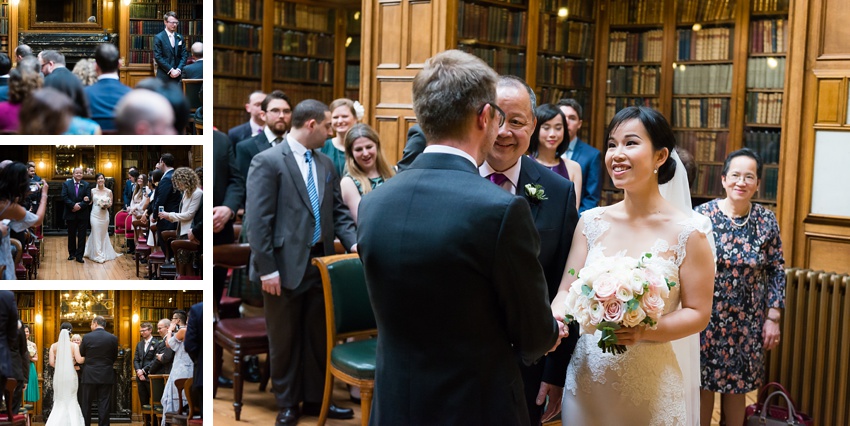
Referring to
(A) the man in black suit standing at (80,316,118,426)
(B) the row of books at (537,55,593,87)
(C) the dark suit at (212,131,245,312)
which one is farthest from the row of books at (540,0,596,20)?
(A) the man in black suit standing at (80,316,118,426)

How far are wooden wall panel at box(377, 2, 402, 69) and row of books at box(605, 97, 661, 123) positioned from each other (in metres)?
2.29

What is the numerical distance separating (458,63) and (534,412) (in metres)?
1.20

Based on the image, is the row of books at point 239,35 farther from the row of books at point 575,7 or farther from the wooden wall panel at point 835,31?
the wooden wall panel at point 835,31

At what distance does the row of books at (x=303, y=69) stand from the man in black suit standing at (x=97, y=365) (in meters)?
8.31

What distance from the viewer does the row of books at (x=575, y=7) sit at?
797cm

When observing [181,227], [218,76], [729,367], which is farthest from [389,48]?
[181,227]

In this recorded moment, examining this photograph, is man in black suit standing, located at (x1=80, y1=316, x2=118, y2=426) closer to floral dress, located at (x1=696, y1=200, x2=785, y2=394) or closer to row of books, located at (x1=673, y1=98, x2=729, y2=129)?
floral dress, located at (x1=696, y1=200, x2=785, y2=394)

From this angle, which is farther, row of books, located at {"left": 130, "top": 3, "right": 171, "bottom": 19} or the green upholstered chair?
the green upholstered chair

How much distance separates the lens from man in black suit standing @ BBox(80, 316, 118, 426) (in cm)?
169

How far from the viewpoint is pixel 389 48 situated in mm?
7367

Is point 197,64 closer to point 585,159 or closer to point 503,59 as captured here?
point 585,159

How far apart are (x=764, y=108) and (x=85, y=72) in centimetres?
692

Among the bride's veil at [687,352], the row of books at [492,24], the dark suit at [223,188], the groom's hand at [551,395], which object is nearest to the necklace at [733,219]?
the bride's veil at [687,352]

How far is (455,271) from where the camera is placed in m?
1.85
